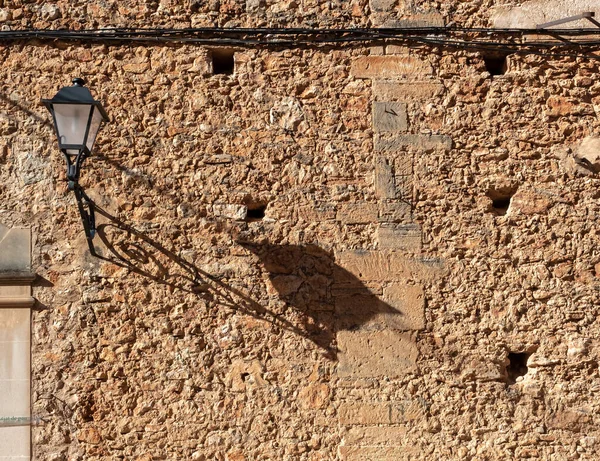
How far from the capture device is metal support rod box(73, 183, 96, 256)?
449 centimetres

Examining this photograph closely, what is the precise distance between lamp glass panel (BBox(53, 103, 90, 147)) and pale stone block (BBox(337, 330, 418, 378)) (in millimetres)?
1763

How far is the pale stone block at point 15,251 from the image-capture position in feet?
15.1

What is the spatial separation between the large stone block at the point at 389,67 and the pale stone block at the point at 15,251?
6.91 ft

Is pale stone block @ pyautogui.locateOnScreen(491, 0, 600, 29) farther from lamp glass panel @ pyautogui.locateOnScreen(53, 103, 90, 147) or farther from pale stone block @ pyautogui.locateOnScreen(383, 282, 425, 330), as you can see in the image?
lamp glass panel @ pyautogui.locateOnScreen(53, 103, 90, 147)

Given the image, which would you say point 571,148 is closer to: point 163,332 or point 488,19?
point 488,19

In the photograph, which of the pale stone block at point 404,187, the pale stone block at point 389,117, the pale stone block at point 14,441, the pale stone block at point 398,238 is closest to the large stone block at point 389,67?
the pale stone block at point 389,117

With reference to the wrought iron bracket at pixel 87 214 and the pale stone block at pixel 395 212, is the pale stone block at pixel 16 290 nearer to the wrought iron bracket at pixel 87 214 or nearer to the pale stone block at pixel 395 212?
the wrought iron bracket at pixel 87 214

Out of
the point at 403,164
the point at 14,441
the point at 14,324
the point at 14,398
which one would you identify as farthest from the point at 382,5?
the point at 14,441

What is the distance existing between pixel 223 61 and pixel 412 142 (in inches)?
48.1

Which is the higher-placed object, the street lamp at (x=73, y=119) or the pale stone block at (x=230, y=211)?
the street lamp at (x=73, y=119)

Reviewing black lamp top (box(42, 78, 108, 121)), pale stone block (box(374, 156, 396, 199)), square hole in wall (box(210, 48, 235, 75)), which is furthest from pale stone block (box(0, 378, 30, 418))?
pale stone block (box(374, 156, 396, 199))

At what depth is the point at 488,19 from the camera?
499 cm

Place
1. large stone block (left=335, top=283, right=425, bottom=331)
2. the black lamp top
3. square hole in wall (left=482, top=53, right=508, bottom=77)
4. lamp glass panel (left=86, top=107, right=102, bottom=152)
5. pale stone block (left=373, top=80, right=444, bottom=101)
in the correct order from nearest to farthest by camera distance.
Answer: the black lamp top
lamp glass panel (left=86, top=107, right=102, bottom=152)
large stone block (left=335, top=283, right=425, bottom=331)
pale stone block (left=373, top=80, right=444, bottom=101)
square hole in wall (left=482, top=53, right=508, bottom=77)

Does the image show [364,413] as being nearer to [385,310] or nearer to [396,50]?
[385,310]
